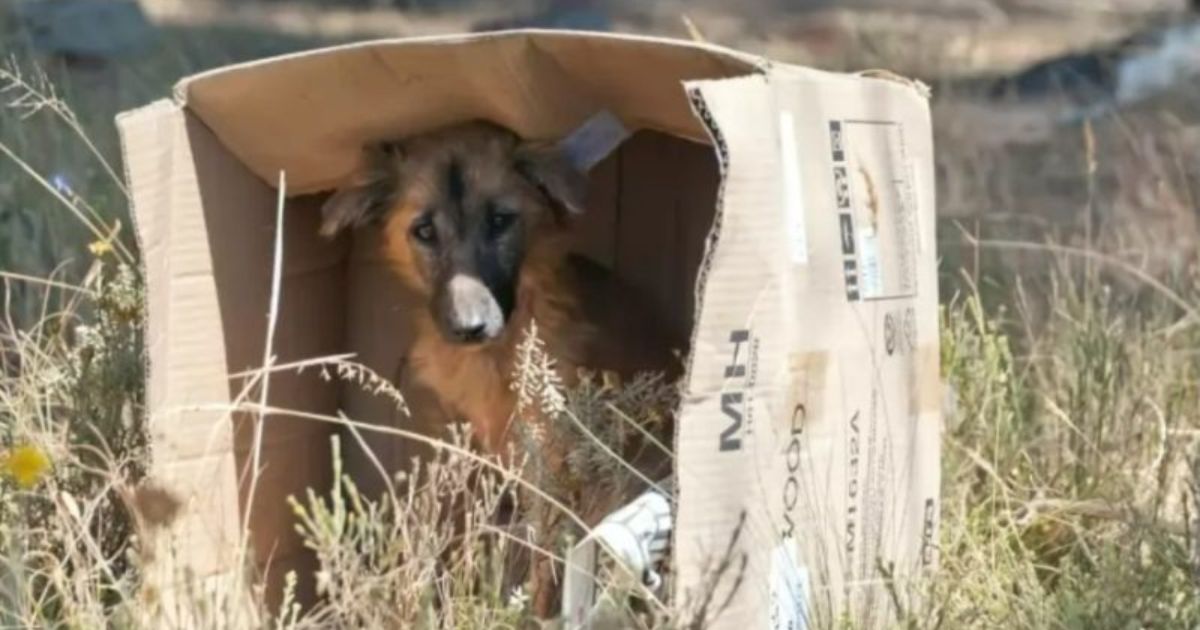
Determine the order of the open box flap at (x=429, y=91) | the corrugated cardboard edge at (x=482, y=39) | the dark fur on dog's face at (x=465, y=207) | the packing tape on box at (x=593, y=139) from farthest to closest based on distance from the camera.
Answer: the dark fur on dog's face at (x=465, y=207) → the packing tape on box at (x=593, y=139) → the open box flap at (x=429, y=91) → the corrugated cardboard edge at (x=482, y=39)

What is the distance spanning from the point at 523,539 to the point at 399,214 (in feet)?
3.72

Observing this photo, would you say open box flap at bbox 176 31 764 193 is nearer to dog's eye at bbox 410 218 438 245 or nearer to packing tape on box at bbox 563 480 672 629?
dog's eye at bbox 410 218 438 245

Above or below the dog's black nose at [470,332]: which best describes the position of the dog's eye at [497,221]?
above

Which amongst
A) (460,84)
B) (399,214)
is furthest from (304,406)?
(460,84)

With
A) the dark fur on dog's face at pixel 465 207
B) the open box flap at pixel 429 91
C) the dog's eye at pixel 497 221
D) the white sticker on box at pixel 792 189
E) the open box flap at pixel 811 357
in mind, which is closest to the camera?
the open box flap at pixel 811 357

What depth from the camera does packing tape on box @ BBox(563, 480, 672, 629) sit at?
324 cm

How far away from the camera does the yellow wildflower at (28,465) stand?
135 inches

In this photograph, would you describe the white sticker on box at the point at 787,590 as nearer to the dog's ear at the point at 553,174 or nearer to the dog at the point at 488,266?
A: the dog at the point at 488,266

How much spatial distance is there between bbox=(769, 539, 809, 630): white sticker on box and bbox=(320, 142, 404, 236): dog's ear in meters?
1.39

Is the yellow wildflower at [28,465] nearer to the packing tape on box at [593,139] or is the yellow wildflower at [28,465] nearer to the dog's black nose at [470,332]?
the dog's black nose at [470,332]

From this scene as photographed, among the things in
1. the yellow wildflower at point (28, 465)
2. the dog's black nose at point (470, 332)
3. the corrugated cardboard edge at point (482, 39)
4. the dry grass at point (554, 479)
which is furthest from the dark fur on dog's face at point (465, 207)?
the yellow wildflower at point (28, 465)

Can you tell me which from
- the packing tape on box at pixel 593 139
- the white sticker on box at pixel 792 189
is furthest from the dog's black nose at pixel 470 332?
the white sticker on box at pixel 792 189

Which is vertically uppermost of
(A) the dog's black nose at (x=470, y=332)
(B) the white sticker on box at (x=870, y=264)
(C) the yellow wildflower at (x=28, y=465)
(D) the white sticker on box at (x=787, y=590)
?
(B) the white sticker on box at (x=870, y=264)

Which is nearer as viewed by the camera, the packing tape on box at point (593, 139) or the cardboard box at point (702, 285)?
the cardboard box at point (702, 285)
